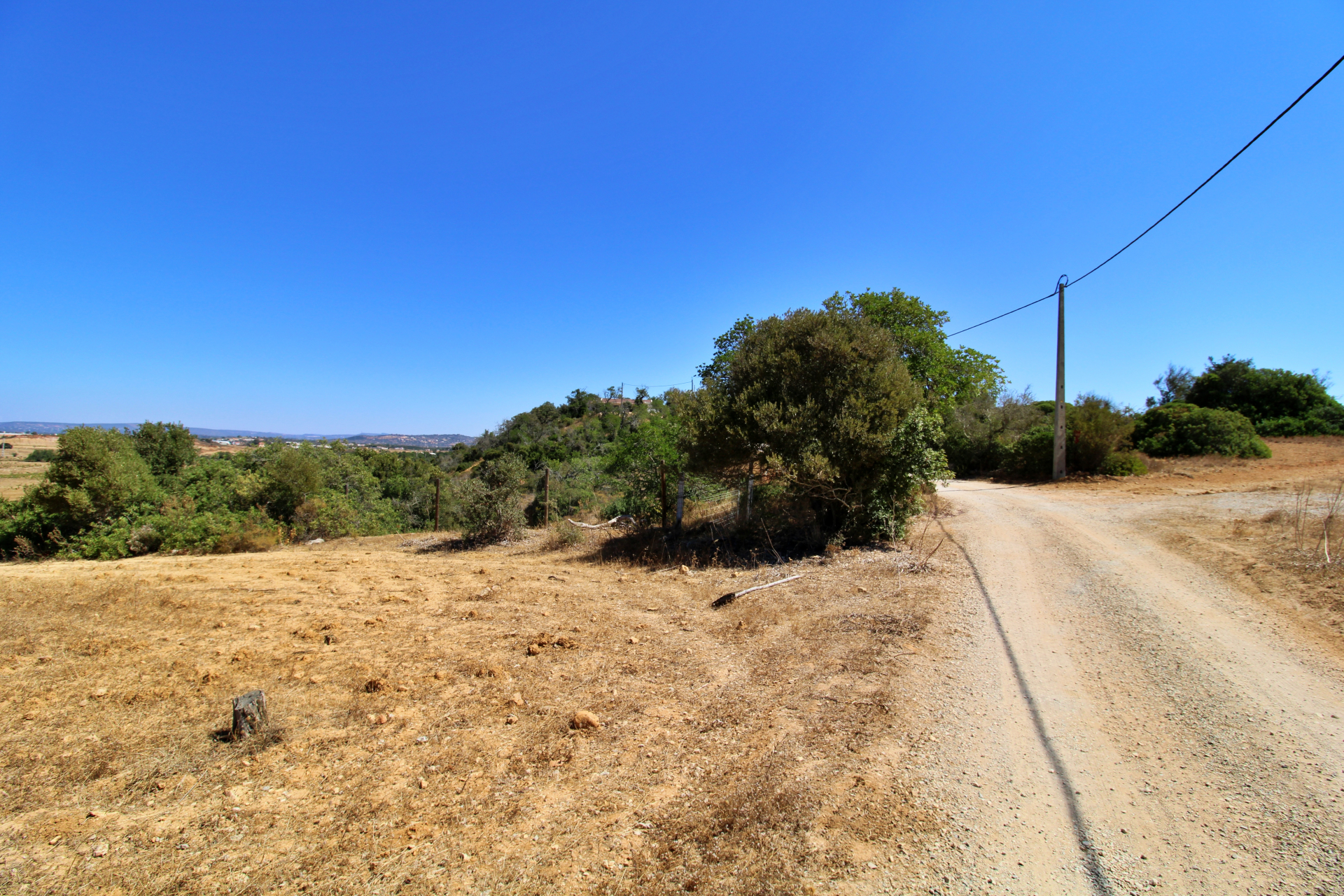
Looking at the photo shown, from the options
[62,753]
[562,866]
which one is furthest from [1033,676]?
[62,753]

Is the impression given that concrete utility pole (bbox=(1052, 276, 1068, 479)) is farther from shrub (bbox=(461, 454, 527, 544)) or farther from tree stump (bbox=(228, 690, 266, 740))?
tree stump (bbox=(228, 690, 266, 740))

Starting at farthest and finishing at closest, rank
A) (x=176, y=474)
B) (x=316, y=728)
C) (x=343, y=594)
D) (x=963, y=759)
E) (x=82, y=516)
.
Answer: (x=176, y=474), (x=82, y=516), (x=343, y=594), (x=316, y=728), (x=963, y=759)

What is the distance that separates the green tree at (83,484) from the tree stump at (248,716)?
16.4 meters

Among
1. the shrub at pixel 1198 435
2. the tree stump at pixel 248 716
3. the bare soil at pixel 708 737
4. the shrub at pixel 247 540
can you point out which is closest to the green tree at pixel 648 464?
the bare soil at pixel 708 737

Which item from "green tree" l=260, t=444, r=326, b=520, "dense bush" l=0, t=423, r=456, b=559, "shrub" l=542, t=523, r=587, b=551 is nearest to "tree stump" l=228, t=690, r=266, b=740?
"shrub" l=542, t=523, r=587, b=551

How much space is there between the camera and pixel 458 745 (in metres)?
3.86

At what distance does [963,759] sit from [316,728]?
458 centimetres

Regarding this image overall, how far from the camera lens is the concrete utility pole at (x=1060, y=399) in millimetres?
17516

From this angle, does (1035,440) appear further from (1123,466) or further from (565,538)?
(565,538)

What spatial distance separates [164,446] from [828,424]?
1073 inches

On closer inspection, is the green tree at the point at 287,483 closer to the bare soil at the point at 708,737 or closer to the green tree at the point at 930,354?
the bare soil at the point at 708,737

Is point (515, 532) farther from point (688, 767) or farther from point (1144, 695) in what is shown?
point (1144, 695)

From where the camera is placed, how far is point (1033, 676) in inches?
184

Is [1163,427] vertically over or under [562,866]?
over
